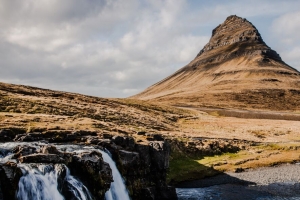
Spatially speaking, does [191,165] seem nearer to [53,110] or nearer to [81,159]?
[81,159]

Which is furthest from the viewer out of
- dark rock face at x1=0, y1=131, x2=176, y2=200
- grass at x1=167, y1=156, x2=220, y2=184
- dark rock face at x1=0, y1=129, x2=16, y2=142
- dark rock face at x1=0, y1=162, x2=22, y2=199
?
grass at x1=167, y1=156, x2=220, y2=184

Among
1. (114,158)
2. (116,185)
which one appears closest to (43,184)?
(116,185)

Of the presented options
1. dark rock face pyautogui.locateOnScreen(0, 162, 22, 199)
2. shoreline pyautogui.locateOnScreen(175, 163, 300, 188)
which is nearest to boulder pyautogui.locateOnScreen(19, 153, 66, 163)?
dark rock face pyautogui.locateOnScreen(0, 162, 22, 199)

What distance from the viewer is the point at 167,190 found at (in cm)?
4591

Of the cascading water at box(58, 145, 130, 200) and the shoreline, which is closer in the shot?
the cascading water at box(58, 145, 130, 200)

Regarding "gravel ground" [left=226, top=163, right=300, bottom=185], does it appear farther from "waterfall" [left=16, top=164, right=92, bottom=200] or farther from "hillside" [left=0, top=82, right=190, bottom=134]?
"waterfall" [left=16, top=164, right=92, bottom=200]

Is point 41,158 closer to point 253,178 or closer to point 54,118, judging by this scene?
point 54,118

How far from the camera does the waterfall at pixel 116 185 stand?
3653 centimetres

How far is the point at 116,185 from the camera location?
3762cm

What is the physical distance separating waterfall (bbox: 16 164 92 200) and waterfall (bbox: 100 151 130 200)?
22.3 feet

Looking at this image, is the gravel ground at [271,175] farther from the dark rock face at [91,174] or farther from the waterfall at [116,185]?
the dark rock face at [91,174]

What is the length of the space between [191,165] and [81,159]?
31206 millimetres

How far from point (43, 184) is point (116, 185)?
12.4 meters

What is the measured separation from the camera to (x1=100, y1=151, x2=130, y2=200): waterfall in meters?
36.5
